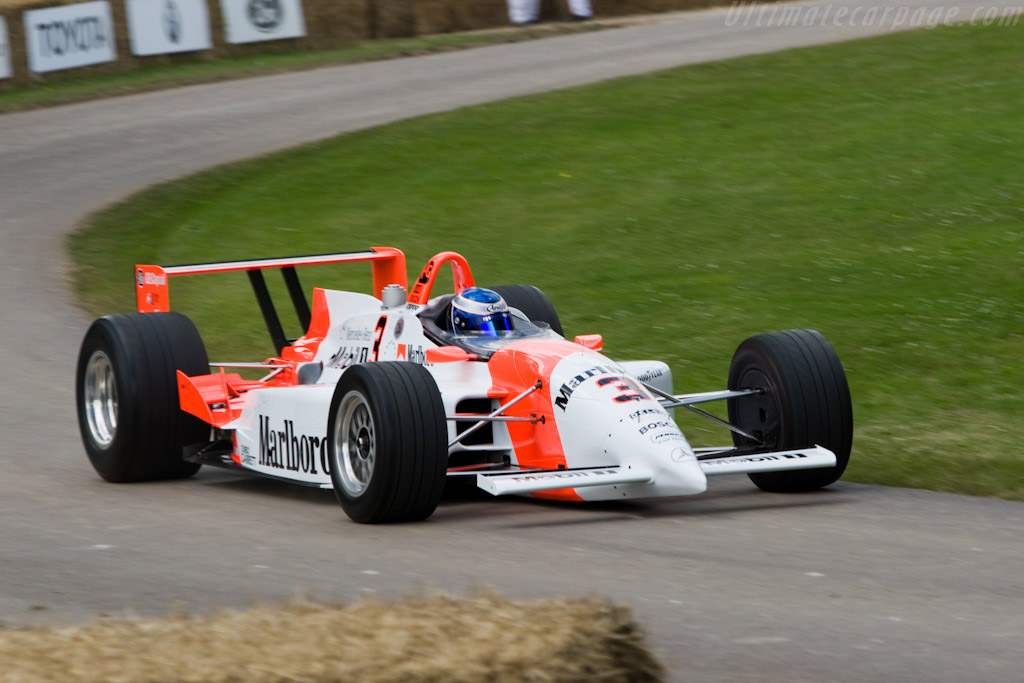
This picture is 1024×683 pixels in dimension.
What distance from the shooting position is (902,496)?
339 inches

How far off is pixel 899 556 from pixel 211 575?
3103 mm

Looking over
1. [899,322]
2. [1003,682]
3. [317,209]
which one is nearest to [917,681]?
[1003,682]

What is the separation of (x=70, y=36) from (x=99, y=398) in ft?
60.0

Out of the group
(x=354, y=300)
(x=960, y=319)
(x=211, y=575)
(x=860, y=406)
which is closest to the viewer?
(x=211, y=575)

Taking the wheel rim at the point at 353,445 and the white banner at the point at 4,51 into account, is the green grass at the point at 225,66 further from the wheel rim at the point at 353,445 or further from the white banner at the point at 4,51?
the wheel rim at the point at 353,445

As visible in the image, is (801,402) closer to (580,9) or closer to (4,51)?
(4,51)

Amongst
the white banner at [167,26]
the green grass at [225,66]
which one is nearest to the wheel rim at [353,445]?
the green grass at [225,66]

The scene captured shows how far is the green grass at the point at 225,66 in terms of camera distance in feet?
86.3

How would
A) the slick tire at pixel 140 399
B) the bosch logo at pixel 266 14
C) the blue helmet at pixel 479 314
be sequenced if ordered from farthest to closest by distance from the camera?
the bosch logo at pixel 266 14
the slick tire at pixel 140 399
the blue helmet at pixel 479 314

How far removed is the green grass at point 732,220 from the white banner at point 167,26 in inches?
234

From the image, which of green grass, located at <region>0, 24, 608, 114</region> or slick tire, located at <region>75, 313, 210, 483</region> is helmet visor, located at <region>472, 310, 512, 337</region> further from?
green grass, located at <region>0, 24, 608, 114</region>

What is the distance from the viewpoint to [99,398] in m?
9.84

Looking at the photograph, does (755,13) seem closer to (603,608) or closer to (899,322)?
(899,322)

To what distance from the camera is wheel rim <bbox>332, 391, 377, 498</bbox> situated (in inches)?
318
